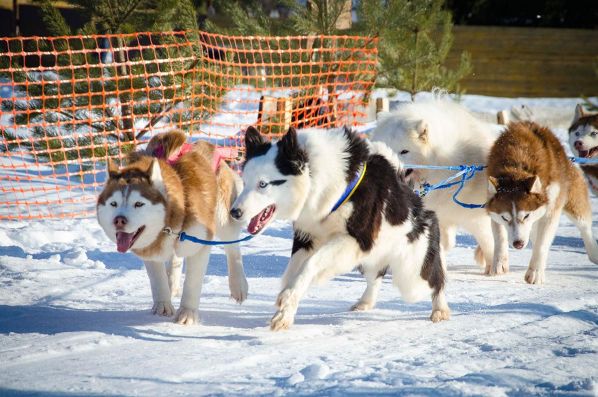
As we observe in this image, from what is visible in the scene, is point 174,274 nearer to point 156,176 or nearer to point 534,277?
point 156,176

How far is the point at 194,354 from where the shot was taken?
3.63 m

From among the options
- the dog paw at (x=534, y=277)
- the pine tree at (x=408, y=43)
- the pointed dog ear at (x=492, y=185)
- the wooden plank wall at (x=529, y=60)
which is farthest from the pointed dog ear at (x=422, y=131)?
the wooden plank wall at (x=529, y=60)

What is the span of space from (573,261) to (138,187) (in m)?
4.53

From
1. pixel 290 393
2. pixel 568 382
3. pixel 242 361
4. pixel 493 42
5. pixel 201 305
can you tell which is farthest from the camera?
pixel 493 42

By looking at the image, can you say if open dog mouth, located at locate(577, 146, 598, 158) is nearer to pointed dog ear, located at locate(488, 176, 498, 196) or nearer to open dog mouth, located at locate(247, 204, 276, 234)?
pointed dog ear, located at locate(488, 176, 498, 196)

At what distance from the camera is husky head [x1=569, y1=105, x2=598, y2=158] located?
7523 millimetres

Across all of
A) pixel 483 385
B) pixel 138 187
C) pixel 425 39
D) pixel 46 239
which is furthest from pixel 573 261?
pixel 425 39

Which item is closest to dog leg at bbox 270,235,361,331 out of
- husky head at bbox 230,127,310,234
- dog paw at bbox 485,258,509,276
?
husky head at bbox 230,127,310,234

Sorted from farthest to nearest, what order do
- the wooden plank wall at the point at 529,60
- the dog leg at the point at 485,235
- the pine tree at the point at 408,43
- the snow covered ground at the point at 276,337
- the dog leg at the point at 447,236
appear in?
the wooden plank wall at the point at 529,60 → the pine tree at the point at 408,43 → the dog leg at the point at 447,236 → the dog leg at the point at 485,235 → the snow covered ground at the point at 276,337

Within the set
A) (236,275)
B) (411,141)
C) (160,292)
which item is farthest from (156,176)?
(411,141)

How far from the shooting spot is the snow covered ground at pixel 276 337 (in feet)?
10.5

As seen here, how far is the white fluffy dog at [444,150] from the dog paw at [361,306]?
1.56m

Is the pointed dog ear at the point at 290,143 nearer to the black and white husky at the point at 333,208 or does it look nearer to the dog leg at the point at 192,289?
the black and white husky at the point at 333,208

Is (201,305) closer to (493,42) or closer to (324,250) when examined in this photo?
(324,250)
